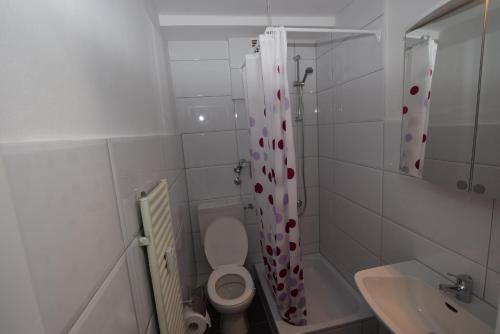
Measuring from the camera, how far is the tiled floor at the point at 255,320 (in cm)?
186

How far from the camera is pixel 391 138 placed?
1342 mm

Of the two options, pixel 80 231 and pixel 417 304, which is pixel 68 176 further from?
pixel 417 304

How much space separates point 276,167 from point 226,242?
1.03 m

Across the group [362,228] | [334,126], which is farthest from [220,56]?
[362,228]

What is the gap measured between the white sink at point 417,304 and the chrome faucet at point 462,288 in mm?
22

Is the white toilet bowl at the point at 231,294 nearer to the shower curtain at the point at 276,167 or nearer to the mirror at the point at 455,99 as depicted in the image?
the shower curtain at the point at 276,167

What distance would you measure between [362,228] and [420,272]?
1.78 ft

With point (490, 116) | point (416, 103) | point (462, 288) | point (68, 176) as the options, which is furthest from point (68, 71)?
point (462, 288)

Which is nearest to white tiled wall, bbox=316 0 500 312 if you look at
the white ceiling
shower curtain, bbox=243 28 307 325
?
the white ceiling

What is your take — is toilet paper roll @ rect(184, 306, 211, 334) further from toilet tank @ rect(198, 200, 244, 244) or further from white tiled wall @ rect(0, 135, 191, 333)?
toilet tank @ rect(198, 200, 244, 244)

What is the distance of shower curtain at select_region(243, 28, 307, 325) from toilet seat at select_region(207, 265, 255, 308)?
193 mm

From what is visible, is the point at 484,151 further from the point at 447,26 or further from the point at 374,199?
the point at 374,199

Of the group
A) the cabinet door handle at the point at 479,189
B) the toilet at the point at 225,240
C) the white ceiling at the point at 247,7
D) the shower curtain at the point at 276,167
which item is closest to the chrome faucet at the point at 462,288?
the cabinet door handle at the point at 479,189

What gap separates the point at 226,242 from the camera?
207 centimetres
